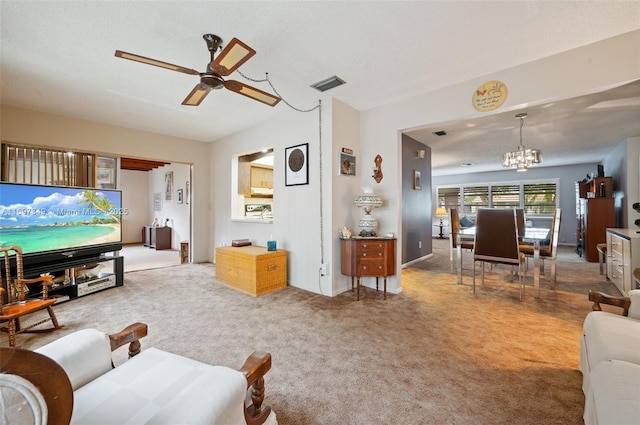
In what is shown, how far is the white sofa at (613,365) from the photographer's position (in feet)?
3.05

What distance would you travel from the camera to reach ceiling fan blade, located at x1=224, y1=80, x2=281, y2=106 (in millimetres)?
2289

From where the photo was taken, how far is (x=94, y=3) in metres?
1.88

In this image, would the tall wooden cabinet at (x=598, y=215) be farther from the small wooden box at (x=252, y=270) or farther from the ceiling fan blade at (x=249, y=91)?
the ceiling fan blade at (x=249, y=91)

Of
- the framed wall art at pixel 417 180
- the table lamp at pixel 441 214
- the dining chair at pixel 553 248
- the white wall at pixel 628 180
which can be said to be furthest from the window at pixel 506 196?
the dining chair at pixel 553 248

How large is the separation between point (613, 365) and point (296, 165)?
346 centimetres

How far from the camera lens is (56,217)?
10.7 feet

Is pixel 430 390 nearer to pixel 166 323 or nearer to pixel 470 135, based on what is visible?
pixel 166 323

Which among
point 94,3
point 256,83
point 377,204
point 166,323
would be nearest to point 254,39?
point 256,83

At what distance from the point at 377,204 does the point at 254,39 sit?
2.24 m

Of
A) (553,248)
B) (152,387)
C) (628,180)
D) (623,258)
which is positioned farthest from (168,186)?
(628,180)

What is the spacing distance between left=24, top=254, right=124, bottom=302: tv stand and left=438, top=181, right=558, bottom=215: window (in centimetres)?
979

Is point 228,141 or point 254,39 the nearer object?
point 254,39

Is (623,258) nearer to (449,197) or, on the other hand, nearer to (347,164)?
(347,164)

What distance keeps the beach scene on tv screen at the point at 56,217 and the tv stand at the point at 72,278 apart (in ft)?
0.67
